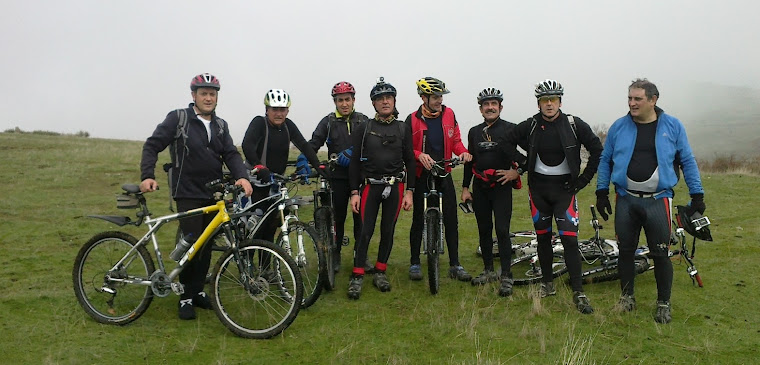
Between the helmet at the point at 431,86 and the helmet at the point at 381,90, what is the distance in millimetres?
469

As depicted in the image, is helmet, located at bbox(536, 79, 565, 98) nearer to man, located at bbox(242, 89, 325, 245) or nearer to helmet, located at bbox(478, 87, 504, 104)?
helmet, located at bbox(478, 87, 504, 104)

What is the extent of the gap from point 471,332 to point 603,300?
187 cm

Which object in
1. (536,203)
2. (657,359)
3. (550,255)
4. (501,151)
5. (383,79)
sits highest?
(383,79)

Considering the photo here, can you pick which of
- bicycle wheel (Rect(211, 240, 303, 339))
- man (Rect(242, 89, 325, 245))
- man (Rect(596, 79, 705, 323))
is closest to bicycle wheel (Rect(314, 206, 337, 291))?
man (Rect(242, 89, 325, 245))

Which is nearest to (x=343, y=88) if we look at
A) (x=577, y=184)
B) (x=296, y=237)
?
(x=296, y=237)

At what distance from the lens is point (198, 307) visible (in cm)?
598

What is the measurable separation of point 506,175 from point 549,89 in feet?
3.69

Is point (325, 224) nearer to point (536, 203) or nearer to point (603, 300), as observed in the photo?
point (536, 203)

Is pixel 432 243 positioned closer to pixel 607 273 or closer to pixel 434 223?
pixel 434 223

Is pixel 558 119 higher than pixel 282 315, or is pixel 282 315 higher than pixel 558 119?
pixel 558 119

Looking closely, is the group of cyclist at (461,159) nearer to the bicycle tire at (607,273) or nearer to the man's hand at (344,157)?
the man's hand at (344,157)

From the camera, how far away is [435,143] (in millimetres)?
6961

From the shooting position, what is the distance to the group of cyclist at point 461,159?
5.48 metres

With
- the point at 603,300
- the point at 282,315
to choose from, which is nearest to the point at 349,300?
the point at 282,315
